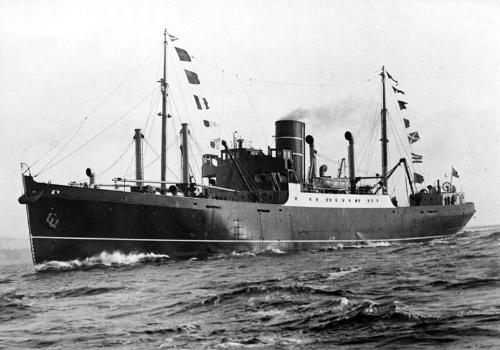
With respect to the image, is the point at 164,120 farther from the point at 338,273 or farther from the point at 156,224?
the point at 338,273

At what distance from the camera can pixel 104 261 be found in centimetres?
2181

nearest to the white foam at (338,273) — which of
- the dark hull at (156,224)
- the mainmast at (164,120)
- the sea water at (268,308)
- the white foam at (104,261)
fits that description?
the sea water at (268,308)

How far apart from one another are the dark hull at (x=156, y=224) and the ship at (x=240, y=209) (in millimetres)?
41

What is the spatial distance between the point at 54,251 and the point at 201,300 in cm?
1195

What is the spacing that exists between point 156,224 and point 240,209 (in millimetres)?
4658

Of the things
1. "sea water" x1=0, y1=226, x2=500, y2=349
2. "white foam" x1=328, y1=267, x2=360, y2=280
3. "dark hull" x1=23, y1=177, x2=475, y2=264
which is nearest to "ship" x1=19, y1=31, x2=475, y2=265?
"dark hull" x1=23, y1=177, x2=475, y2=264

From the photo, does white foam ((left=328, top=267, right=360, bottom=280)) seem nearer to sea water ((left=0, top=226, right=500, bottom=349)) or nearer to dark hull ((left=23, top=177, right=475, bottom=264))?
sea water ((left=0, top=226, right=500, bottom=349))

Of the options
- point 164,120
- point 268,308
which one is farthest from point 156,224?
point 268,308

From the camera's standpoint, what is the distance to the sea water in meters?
7.69

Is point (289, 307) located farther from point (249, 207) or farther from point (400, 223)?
point (400, 223)

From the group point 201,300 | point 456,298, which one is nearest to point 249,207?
point 201,300

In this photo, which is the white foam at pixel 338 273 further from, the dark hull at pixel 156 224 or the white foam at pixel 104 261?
the white foam at pixel 104 261

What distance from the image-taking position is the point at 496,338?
6941 millimetres

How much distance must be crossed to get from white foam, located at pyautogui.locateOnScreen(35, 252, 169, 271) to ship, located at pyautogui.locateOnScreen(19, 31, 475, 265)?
0.21 metres
